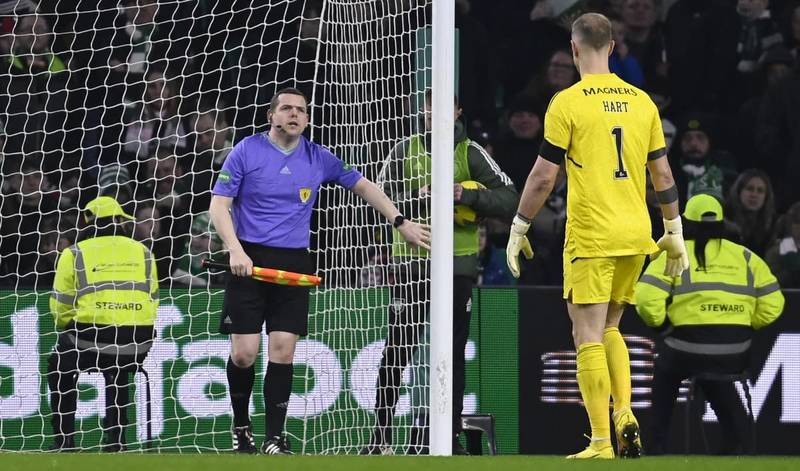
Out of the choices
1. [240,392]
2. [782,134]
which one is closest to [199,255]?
[240,392]

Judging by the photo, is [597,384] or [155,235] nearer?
[597,384]

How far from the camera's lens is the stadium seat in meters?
9.55

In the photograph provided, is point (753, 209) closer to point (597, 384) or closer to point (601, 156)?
point (601, 156)

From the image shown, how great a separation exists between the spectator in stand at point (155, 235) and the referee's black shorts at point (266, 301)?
8.50ft

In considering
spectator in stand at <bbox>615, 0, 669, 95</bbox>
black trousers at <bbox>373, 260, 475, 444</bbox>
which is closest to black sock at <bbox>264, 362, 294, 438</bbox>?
black trousers at <bbox>373, 260, 475, 444</bbox>

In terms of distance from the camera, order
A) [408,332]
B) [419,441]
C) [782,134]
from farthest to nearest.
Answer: [782,134]
[408,332]
[419,441]

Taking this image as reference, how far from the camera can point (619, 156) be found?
710 centimetres

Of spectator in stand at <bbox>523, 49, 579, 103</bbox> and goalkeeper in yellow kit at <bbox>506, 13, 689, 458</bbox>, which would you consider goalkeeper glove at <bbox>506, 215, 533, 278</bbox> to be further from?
spectator in stand at <bbox>523, 49, 579, 103</bbox>

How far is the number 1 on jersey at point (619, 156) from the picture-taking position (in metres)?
7.07

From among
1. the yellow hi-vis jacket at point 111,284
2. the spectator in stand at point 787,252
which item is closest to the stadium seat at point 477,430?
the yellow hi-vis jacket at point 111,284

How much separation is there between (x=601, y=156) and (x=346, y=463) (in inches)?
69.0

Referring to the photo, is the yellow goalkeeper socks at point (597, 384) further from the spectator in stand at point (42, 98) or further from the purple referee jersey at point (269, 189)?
the spectator in stand at point (42, 98)

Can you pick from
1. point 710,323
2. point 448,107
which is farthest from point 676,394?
point 448,107

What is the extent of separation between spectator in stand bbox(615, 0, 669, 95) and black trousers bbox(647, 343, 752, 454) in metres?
3.14
